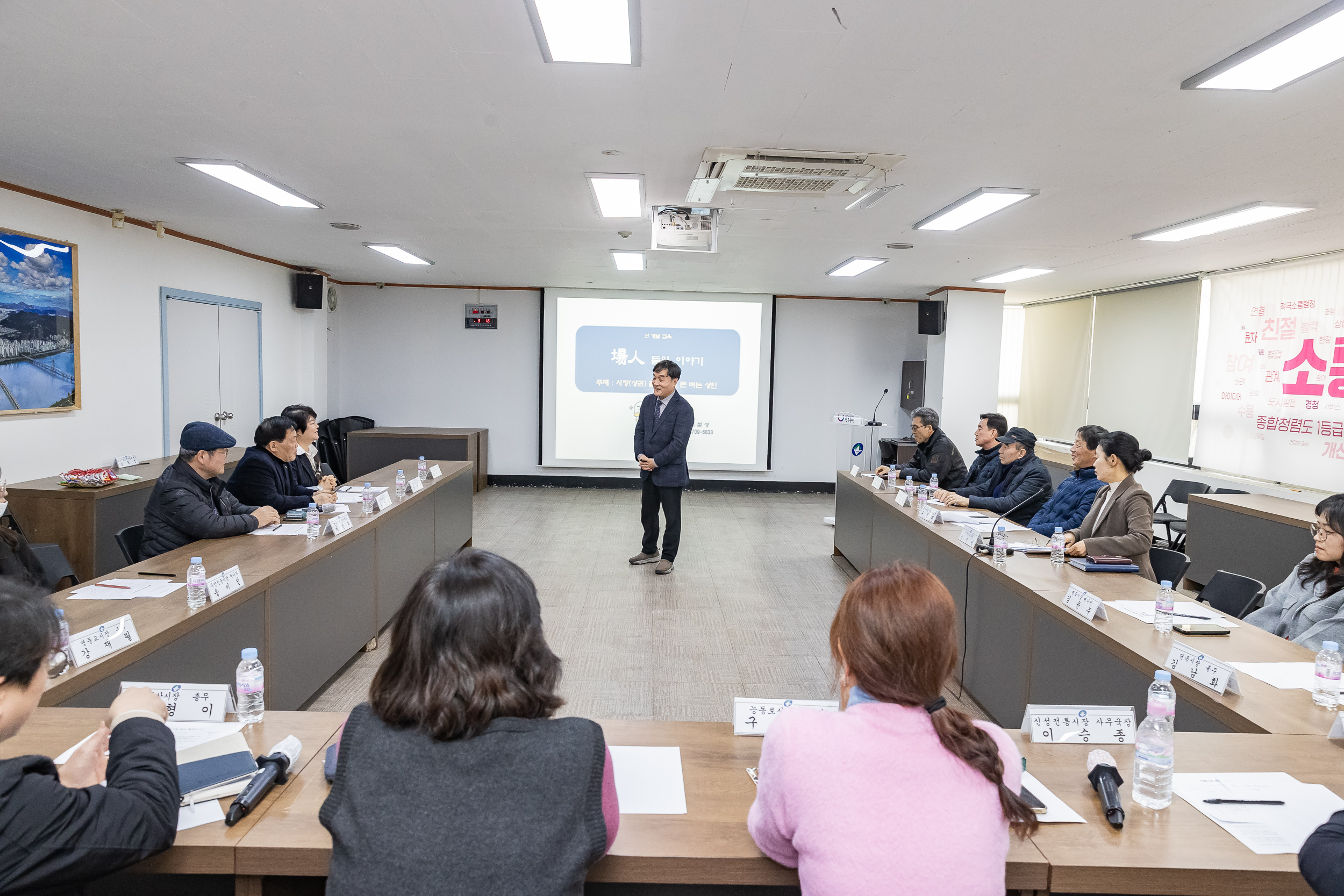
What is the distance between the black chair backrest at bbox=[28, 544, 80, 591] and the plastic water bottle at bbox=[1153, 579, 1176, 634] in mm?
4231

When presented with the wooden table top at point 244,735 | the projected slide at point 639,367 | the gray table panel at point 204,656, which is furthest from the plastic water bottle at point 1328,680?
the projected slide at point 639,367

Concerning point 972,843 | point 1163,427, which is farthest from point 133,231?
point 1163,427

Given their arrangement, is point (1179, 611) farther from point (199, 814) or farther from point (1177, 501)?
point (1177, 501)

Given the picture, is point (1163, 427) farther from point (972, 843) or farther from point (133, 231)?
point (133, 231)

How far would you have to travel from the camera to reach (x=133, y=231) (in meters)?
5.44

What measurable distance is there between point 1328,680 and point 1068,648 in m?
0.80

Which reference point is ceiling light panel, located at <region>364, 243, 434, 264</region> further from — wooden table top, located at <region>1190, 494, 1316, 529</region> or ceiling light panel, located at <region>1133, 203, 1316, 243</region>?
wooden table top, located at <region>1190, 494, 1316, 529</region>

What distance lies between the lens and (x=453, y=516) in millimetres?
5680

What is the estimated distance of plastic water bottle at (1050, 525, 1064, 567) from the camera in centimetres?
318

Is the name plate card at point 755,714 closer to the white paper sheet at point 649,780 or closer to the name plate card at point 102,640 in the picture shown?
the white paper sheet at point 649,780

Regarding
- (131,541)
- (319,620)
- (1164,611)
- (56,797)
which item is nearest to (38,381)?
(131,541)

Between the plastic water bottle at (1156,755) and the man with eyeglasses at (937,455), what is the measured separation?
Result: 4245mm

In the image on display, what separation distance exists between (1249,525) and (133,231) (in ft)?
26.8

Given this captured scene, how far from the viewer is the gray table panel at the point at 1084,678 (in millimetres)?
2062
